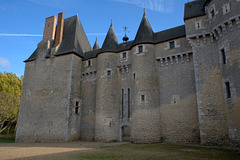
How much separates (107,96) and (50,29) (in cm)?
1240

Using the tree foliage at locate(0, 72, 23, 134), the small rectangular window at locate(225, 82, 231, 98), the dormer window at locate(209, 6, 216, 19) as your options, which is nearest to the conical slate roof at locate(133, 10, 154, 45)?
the dormer window at locate(209, 6, 216, 19)

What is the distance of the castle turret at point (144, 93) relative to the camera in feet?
51.1

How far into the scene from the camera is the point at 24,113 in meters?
21.4

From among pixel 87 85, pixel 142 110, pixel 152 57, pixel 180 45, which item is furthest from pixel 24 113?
pixel 180 45

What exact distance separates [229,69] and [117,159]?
9.42 metres

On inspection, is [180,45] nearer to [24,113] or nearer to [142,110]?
[142,110]

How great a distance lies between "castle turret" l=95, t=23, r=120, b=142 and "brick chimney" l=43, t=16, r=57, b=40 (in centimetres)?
781

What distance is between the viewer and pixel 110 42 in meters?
20.5

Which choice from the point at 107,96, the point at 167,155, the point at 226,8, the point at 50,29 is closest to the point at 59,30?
the point at 50,29

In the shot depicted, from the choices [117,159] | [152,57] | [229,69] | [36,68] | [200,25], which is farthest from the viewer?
[36,68]

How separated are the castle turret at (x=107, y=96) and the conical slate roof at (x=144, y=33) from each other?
3062 millimetres

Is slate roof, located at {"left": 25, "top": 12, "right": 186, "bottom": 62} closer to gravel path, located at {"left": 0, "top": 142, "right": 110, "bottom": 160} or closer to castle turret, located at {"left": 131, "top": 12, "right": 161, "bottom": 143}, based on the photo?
castle turret, located at {"left": 131, "top": 12, "right": 161, "bottom": 143}

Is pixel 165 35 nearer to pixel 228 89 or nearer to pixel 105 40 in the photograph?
pixel 105 40

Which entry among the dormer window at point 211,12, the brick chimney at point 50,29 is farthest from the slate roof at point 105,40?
the dormer window at point 211,12
